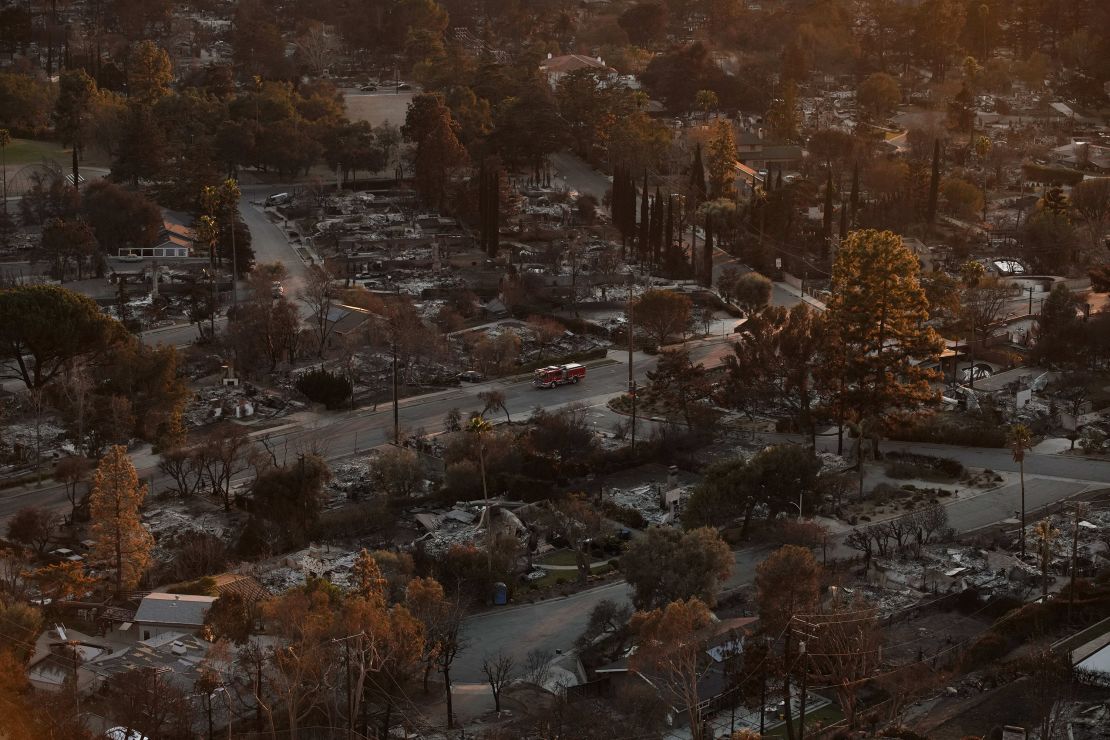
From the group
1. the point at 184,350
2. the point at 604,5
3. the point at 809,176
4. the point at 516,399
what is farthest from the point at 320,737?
the point at 604,5

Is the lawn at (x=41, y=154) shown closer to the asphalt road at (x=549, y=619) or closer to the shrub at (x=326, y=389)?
the shrub at (x=326, y=389)

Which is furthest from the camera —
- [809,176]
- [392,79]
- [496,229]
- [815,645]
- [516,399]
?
[392,79]

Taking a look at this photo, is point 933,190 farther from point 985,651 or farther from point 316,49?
point 316,49

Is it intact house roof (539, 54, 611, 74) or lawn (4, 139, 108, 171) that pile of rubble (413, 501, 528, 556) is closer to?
lawn (4, 139, 108, 171)

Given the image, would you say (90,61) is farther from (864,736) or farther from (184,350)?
(864,736)

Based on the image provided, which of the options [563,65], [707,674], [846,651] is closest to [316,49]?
[563,65]

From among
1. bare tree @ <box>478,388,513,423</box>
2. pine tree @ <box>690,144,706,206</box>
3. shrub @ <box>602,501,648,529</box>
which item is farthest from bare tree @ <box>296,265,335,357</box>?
pine tree @ <box>690,144,706,206</box>

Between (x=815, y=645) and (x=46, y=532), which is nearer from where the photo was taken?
(x=815, y=645)

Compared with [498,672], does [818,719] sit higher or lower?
lower
